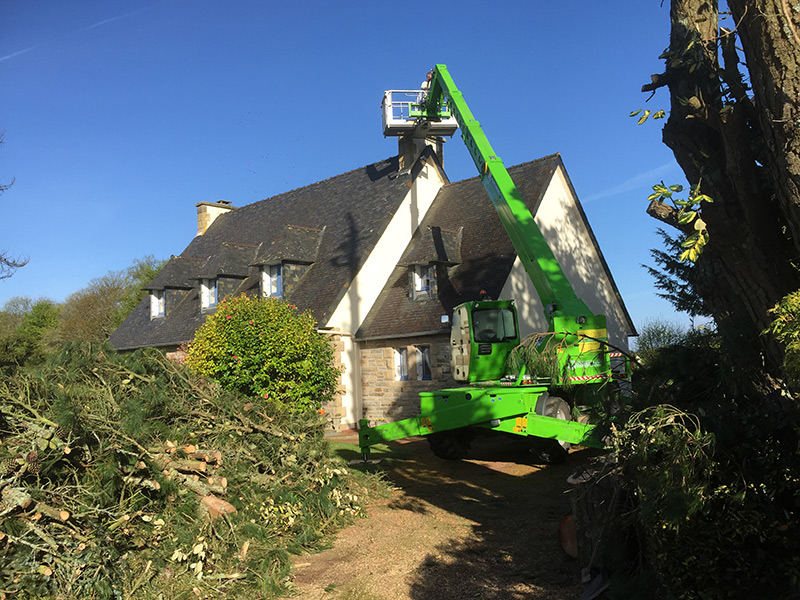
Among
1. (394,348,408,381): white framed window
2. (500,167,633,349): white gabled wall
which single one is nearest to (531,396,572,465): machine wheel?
(500,167,633,349): white gabled wall

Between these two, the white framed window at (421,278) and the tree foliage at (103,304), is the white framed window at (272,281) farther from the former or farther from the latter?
the tree foliage at (103,304)

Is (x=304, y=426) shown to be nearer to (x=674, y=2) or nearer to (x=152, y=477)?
(x=152, y=477)

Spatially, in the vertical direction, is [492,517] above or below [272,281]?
below

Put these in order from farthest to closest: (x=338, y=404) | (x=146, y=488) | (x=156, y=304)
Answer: (x=156, y=304) < (x=338, y=404) < (x=146, y=488)

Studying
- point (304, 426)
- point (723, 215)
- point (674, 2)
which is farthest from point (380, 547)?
point (674, 2)

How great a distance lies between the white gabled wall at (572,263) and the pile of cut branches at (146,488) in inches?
405

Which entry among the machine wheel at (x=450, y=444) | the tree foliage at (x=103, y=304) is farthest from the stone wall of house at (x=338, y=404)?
the tree foliage at (x=103, y=304)

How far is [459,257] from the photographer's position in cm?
1933

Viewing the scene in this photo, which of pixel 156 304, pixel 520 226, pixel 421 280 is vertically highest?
pixel 156 304

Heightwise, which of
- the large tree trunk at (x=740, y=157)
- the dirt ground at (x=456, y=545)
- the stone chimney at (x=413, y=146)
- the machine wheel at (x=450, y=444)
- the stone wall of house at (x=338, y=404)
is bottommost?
the dirt ground at (x=456, y=545)

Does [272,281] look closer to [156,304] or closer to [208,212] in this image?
[156,304]

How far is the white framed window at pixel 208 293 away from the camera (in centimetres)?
2409

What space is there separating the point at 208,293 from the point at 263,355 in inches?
453

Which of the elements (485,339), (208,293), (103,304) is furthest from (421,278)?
(103,304)
